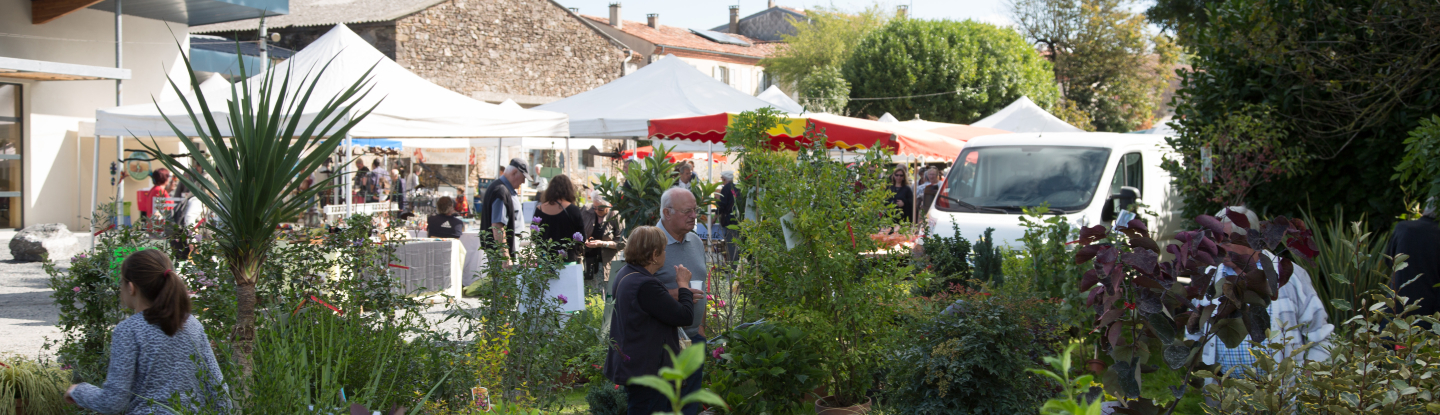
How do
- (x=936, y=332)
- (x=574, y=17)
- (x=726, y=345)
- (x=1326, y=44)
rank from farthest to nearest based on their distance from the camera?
1. (x=574, y=17)
2. (x=1326, y=44)
3. (x=726, y=345)
4. (x=936, y=332)

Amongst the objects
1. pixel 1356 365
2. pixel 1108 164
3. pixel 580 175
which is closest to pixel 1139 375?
pixel 1356 365

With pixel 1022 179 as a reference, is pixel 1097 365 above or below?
below

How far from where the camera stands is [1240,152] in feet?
20.4

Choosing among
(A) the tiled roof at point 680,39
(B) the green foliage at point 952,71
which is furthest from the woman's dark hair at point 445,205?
(A) the tiled roof at point 680,39

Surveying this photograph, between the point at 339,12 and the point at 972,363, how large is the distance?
106 ft

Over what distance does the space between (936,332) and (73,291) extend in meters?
4.05

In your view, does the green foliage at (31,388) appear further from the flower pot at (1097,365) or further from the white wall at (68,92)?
the white wall at (68,92)

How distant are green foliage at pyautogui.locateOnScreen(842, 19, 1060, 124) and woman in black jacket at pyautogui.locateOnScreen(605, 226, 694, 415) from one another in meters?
29.8

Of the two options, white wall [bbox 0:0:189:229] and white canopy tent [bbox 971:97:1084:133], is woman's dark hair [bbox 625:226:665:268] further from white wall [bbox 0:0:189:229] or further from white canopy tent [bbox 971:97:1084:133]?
white wall [bbox 0:0:189:229]

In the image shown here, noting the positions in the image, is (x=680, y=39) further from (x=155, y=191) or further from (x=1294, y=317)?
(x=1294, y=317)

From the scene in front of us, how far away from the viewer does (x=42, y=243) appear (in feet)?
38.1

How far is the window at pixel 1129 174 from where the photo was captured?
880 centimetres

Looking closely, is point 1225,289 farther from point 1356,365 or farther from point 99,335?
point 99,335

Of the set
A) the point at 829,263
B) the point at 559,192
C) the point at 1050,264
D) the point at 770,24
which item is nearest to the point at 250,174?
the point at 829,263
